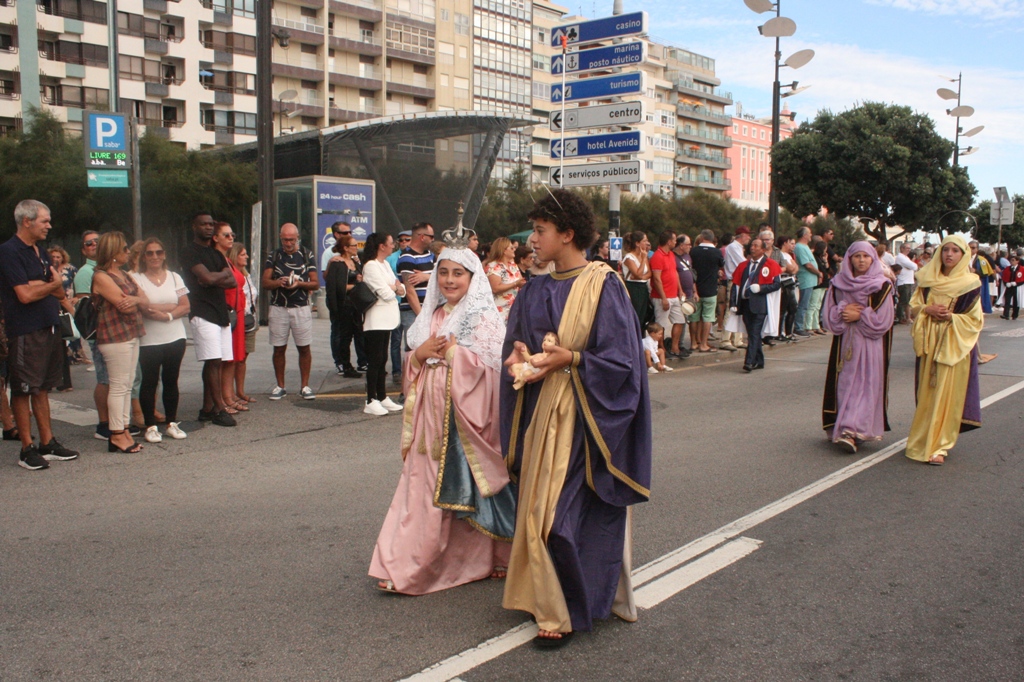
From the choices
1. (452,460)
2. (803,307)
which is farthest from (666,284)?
(452,460)

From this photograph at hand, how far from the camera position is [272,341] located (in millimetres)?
9562

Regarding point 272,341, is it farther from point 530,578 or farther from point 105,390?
point 530,578

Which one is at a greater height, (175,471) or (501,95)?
(501,95)

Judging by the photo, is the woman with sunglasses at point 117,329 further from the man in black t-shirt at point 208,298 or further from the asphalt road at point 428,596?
the man in black t-shirt at point 208,298

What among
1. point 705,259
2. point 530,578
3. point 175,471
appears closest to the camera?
point 530,578

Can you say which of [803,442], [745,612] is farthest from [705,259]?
[745,612]

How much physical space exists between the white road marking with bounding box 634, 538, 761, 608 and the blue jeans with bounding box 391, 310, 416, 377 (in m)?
5.92

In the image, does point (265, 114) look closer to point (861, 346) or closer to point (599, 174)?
point (599, 174)

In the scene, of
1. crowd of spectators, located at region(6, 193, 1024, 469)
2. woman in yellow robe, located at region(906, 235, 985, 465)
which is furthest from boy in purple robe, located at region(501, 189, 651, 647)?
woman in yellow robe, located at region(906, 235, 985, 465)

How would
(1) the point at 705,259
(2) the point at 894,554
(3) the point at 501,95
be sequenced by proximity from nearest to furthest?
(2) the point at 894,554 < (1) the point at 705,259 < (3) the point at 501,95

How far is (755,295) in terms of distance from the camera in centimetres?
1243

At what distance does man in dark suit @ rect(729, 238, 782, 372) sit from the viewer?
12344mm

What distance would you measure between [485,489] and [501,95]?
7346cm

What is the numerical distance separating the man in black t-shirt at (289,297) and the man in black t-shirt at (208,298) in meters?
0.92
